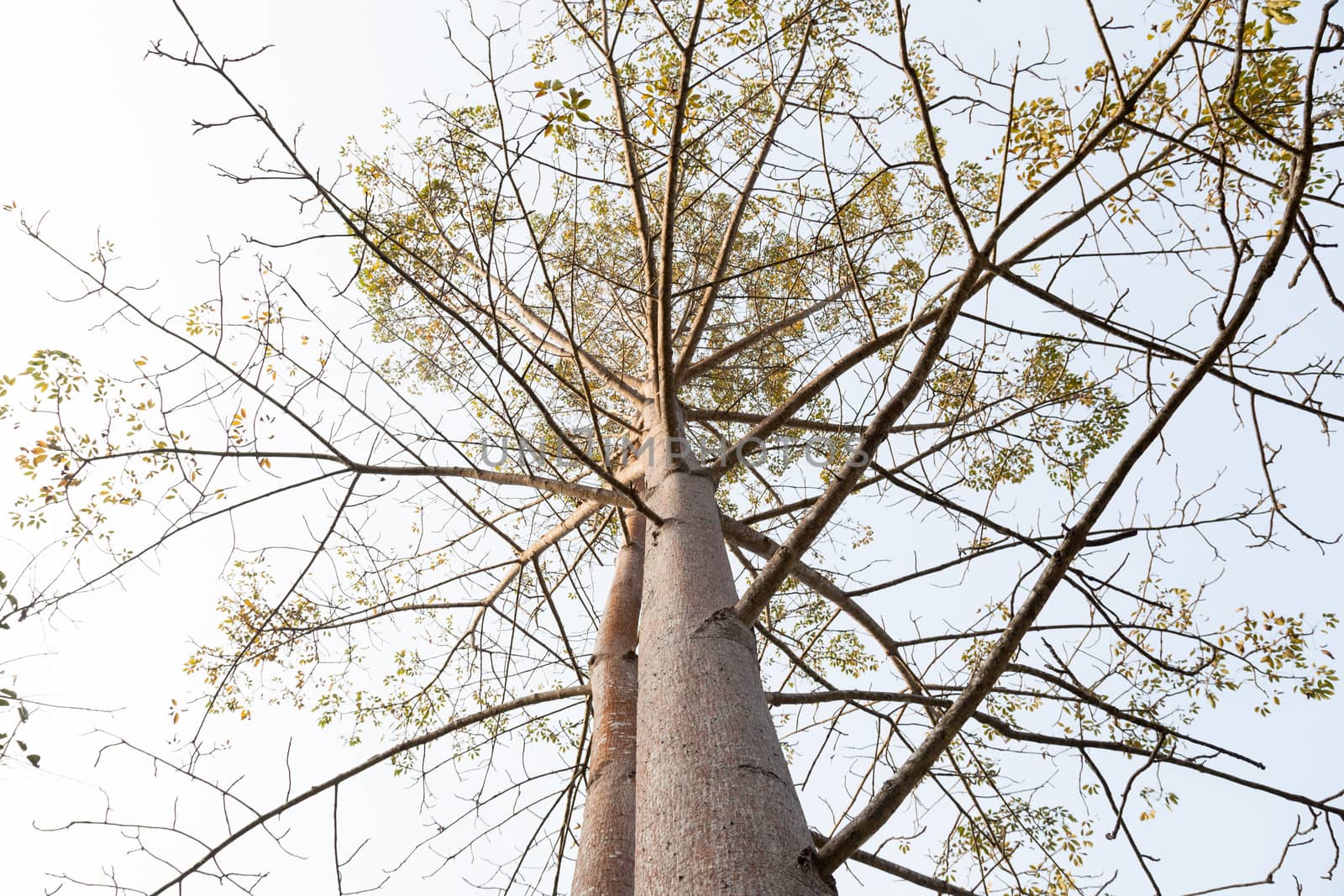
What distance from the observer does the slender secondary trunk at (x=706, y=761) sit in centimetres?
108

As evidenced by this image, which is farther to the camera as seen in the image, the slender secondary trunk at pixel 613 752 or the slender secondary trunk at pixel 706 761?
the slender secondary trunk at pixel 613 752

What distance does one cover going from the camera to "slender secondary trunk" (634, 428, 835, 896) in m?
1.08

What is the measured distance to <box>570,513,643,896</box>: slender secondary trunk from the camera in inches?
72.5

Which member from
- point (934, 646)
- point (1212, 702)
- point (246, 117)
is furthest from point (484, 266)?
point (1212, 702)

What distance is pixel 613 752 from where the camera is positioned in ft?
6.98

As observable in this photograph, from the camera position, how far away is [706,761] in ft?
4.17

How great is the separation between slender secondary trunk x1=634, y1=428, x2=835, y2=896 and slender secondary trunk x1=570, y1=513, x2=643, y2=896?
482mm

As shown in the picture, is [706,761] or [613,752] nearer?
[706,761]

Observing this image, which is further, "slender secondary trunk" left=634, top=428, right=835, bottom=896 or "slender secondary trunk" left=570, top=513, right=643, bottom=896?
"slender secondary trunk" left=570, top=513, right=643, bottom=896

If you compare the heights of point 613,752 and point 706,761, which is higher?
point 613,752

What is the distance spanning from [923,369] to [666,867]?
106 centimetres

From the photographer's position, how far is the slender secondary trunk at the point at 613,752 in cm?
184

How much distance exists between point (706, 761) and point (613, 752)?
946mm

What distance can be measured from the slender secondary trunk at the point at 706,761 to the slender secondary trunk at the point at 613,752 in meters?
0.48
